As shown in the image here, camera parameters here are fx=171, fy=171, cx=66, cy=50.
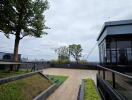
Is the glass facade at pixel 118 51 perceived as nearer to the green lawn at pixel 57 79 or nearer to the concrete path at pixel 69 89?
the concrete path at pixel 69 89

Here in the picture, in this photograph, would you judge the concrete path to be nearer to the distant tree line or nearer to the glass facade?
the glass facade

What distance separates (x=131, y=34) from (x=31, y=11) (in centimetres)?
723

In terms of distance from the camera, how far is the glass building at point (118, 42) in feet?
38.0

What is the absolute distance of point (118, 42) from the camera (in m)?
12.1

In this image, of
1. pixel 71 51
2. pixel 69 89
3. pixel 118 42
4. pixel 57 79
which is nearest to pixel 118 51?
pixel 118 42

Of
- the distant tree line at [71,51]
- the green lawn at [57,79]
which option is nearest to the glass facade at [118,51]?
the green lawn at [57,79]

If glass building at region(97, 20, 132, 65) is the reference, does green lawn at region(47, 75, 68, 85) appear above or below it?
below

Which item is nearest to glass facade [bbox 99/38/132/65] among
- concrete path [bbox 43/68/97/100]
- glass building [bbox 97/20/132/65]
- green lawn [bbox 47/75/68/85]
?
glass building [bbox 97/20/132/65]

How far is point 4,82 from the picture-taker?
6320 millimetres

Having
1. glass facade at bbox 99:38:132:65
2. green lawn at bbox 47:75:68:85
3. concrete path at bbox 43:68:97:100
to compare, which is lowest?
concrete path at bbox 43:68:97:100

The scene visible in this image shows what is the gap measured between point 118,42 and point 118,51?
701 millimetres

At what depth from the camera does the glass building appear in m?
11.6

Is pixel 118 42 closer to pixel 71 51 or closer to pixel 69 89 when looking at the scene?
pixel 69 89

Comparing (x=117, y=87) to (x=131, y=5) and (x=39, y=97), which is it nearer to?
(x=39, y=97)
